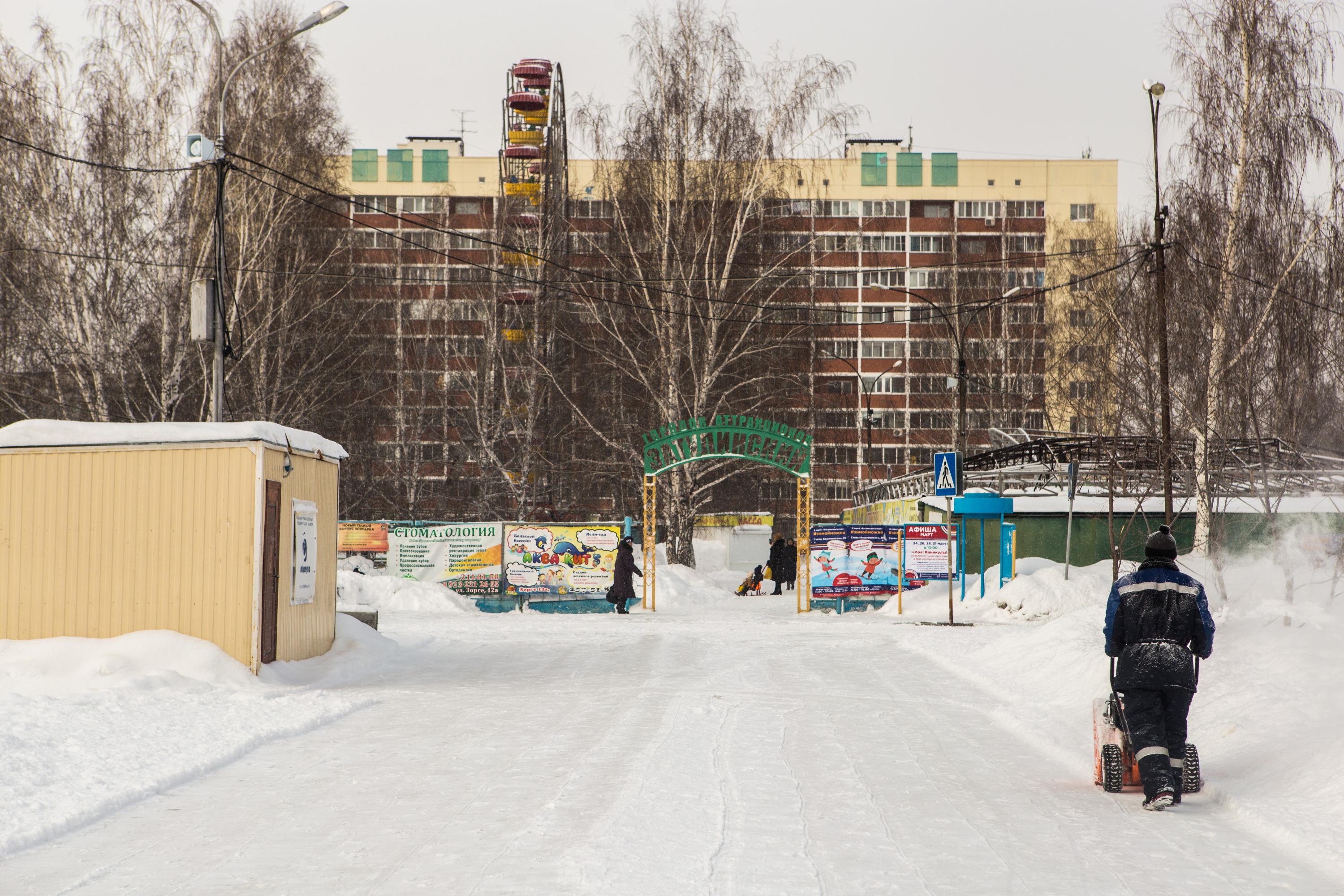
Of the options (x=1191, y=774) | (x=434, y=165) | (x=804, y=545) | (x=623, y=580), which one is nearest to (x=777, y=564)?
(x=804, y=545)

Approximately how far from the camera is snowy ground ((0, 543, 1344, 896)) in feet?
18.0

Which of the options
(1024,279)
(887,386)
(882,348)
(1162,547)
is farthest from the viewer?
(882,348)

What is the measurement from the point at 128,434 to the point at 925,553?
709 inches

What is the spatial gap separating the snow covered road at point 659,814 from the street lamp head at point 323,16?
1027cm

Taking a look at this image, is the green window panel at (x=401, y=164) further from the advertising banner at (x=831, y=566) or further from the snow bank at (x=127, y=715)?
the snow bank at (x=127, y=715)

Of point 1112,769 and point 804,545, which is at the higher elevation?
point 1112,769

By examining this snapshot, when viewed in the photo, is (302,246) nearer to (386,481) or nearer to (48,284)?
(48,284)

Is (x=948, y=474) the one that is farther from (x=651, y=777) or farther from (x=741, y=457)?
(x=651, y=777)

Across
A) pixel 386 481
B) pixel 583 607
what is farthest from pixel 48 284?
pixel 386 481

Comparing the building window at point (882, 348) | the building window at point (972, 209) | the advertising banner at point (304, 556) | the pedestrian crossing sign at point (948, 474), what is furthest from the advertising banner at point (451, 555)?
the building window at point (972, 209)

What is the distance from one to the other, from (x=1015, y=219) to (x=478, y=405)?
54099mm

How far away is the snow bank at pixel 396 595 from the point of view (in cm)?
2527

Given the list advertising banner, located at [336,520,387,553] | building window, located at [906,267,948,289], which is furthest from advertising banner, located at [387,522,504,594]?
building window, located at [906,267,948,289]

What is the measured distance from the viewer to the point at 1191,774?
289 inches
